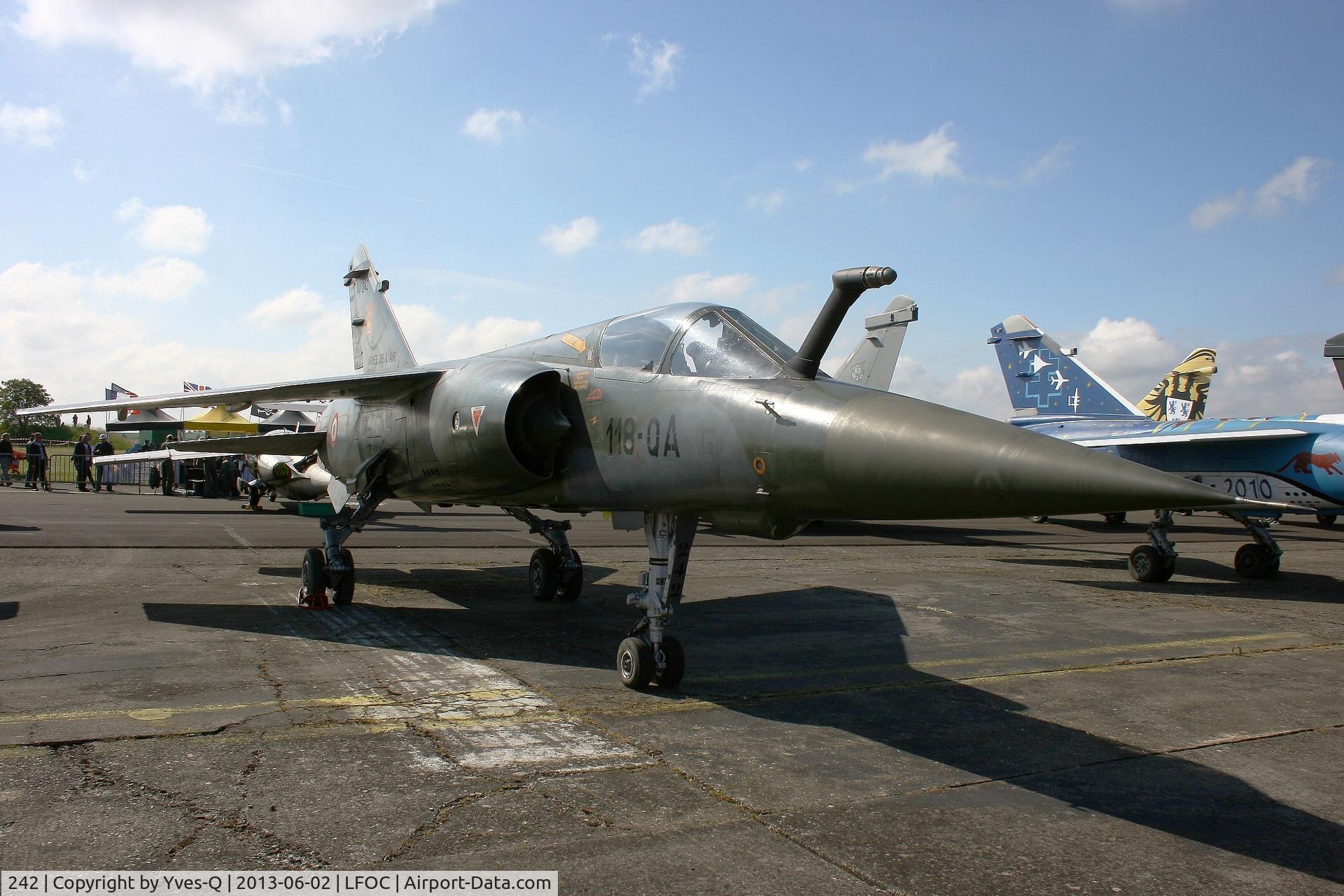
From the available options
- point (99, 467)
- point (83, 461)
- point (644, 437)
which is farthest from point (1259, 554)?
point (99, 467)

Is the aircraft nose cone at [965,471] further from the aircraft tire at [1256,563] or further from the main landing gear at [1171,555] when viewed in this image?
the aircraft tire at [1256,563]

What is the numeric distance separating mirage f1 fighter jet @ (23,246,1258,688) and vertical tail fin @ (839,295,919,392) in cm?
1380

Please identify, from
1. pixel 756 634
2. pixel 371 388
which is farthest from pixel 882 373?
pixel 371 388

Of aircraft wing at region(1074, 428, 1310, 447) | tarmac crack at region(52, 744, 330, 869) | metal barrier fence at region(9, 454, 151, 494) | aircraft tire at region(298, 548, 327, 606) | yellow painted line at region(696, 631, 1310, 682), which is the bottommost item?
yellow painted line at region(696, 631, 1310, 682)

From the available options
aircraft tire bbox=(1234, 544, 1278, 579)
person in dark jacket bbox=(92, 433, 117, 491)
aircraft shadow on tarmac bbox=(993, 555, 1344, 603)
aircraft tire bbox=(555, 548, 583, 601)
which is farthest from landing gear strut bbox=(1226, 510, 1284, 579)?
person in dark jacket bbox=(92, 433, 117, 491)

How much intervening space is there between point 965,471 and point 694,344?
2.36 m

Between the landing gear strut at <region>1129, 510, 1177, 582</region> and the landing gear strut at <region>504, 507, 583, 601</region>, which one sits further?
the landing gear strut at <region>1129, 510, 1177, 582</region>

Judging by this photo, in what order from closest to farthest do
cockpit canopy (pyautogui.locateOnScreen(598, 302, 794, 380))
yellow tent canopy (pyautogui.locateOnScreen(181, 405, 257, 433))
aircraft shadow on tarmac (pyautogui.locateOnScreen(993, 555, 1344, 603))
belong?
1. cockpit canopy (pyautogui.locateOnScreen(598, 302, 794, 380))
2. aircraft shadow on tarmac (pyautogui.locateOnScreen(993, 555, 1344, 603))
3. yellow tent canopy (pyautogui.locateOnScreen(181, 405, 257, 433))

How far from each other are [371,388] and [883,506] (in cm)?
514

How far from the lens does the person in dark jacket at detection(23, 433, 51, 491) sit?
29.7m

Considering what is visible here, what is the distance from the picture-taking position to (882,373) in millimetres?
20484

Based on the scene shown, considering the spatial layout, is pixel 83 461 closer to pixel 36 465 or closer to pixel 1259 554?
pixel 36 465

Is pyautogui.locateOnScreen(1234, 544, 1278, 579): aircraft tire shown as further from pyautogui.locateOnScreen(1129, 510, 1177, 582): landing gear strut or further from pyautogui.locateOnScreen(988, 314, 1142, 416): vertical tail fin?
pyautogui.locateOnScreen(988, 314, 1142, 416): vertical tail fin

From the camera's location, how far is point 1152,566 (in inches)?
500
